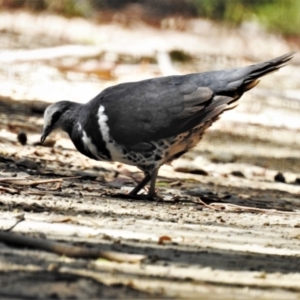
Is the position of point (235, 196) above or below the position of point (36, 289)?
below

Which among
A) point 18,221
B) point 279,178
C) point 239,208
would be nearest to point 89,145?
point 239,208

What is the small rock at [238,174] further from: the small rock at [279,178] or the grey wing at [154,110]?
the grey wing at [154,110]

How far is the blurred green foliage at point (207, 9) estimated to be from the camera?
69.2 feet

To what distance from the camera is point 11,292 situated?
2992mm

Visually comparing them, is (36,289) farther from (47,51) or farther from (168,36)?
(168,36)

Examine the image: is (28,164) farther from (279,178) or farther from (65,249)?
(65,249)

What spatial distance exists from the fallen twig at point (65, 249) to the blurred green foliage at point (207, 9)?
57.5ft

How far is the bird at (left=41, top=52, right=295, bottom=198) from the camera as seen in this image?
19.2 feet

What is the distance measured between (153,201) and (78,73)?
26.3 feet

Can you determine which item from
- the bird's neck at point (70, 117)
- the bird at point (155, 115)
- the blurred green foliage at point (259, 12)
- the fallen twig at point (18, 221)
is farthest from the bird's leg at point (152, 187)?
the blurred green foliage at point (259, 12)

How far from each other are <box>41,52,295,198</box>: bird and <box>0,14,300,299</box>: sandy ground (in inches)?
11.1

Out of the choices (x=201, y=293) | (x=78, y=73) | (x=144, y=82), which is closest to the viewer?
(x=201, y=293)

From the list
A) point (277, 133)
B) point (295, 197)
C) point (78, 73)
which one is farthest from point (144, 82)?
point (78, 73)

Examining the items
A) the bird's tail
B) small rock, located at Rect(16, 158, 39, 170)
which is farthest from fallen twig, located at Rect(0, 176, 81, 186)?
the bird's tail
